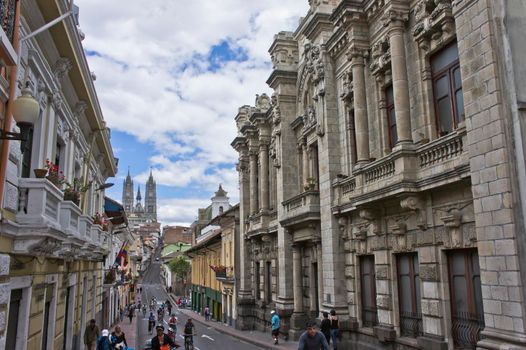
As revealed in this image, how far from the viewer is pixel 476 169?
32.3ft

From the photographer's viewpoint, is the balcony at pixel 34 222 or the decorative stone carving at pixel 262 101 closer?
the balcony at pixel 34 222

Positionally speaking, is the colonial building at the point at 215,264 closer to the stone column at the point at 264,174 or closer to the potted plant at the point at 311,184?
the stone column at the point at 264,174

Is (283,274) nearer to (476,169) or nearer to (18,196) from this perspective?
(476,169)

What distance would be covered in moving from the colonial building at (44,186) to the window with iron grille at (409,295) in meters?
8.79

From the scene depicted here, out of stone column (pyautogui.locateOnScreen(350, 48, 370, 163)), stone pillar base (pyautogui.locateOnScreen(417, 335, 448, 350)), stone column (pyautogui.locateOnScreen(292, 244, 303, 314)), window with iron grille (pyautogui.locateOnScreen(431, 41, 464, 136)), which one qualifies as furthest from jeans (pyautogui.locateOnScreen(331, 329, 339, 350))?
window with iron grille (pyautogui.locateOnScreen(431, 41, 464, 136))

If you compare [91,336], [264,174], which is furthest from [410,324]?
[264,174]

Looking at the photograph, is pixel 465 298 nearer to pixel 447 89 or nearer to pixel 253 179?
pixel 447 89

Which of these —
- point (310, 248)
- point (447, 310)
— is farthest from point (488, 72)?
point (310, 248)

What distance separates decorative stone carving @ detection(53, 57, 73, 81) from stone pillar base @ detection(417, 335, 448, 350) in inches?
434

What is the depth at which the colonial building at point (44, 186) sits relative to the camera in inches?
304

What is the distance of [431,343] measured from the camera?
38.4 ft

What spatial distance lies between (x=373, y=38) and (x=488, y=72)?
656 cm

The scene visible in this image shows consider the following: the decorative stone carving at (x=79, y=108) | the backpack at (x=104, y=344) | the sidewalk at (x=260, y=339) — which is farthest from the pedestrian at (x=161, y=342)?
the sidewalk at (x=260, y=339)

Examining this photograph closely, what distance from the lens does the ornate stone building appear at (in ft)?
30.6
